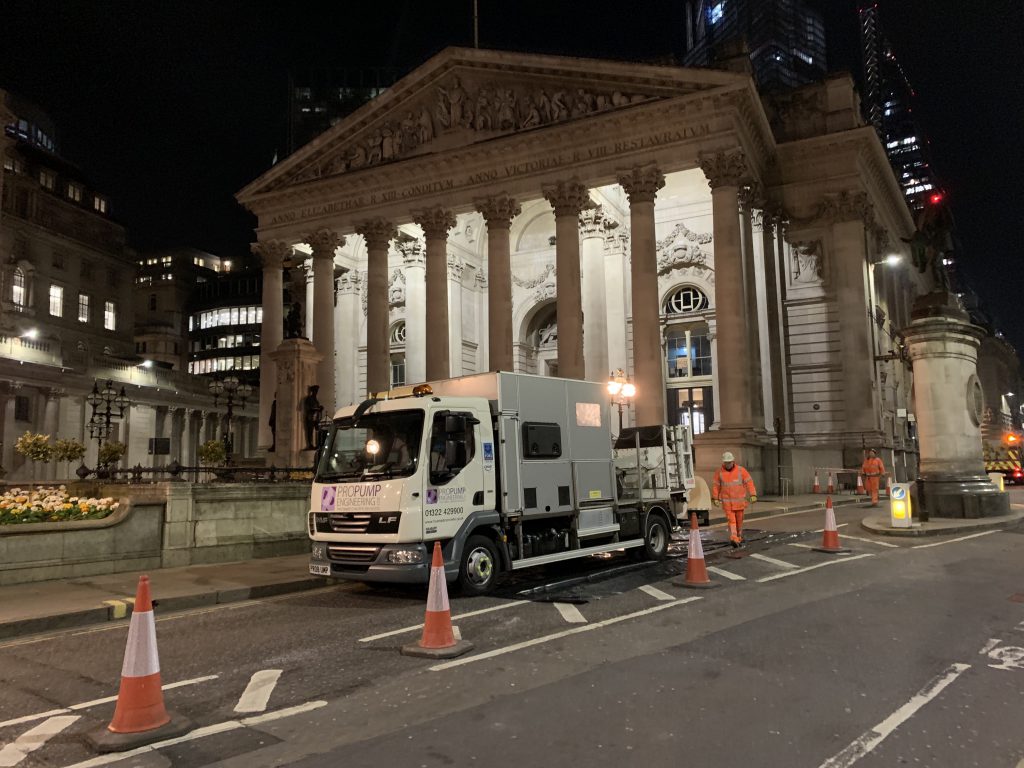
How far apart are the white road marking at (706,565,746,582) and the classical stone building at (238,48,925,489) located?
48.5 feet

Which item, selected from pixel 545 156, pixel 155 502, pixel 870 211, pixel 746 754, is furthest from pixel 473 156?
pixel 746 754

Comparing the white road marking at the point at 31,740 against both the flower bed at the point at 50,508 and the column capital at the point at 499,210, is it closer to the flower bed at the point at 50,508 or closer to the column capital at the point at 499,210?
the flower bed at the point at 50,508

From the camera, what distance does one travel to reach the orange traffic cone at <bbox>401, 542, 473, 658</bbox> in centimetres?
692

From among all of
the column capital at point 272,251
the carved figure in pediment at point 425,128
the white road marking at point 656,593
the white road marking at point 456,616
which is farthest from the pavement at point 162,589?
the column capital at point 272,251

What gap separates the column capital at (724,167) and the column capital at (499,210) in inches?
337

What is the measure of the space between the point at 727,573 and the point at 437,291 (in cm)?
2373

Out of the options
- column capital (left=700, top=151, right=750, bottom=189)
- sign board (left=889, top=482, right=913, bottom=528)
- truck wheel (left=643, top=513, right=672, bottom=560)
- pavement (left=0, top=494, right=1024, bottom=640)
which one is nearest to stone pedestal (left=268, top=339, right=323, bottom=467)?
pavement (left=0, top=494, right=1024, bottom=640)

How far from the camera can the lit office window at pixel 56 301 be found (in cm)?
5691

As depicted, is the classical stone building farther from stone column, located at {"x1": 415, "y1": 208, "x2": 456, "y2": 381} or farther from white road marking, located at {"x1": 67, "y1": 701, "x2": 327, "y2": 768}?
white road marking, located at {"x1": 67, "y1": 701, "x2": 327, "y2": 768}

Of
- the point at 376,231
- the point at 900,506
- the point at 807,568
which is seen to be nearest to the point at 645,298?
the point at 376,231

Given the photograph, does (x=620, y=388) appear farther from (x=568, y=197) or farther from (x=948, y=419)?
(x=948, y=419)

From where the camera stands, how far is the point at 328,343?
1415 inches

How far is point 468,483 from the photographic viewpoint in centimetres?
1013

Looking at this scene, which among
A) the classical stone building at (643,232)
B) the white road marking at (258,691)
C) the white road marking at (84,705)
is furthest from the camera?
the classical stone building at (643,232)
